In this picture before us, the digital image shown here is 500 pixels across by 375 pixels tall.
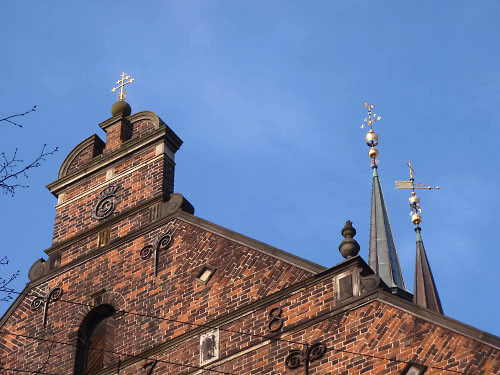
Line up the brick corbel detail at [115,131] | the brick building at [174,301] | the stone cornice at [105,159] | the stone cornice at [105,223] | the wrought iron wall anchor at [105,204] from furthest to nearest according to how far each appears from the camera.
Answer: the brick corbel detail at [115,131] < the stone cornice at [105,159] < the wrought iron wall anchor at [105,204] < the stone cornice at [105,223] < the brick building at [174,301]

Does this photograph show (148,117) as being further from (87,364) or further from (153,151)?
(87,364)

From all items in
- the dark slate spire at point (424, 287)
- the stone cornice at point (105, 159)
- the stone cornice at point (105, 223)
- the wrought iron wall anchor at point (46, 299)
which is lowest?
the wrought iron wall anchor at point (46, 299)

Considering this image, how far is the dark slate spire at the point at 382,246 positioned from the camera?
128ft

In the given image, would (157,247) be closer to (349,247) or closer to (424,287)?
(349,247)

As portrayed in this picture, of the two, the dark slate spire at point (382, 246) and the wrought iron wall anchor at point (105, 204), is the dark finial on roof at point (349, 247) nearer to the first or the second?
the wrought iron wall anchor at point (105, 204)

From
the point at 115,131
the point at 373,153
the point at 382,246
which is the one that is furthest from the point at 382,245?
the point at 115,131

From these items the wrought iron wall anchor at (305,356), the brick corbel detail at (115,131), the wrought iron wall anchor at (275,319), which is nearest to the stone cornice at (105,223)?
the brick corbel detail at (115,131)

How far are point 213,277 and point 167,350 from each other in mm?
1510

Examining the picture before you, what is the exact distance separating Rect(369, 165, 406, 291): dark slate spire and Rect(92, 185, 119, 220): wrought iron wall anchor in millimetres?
14643

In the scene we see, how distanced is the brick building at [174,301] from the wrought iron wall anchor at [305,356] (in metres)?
0.02

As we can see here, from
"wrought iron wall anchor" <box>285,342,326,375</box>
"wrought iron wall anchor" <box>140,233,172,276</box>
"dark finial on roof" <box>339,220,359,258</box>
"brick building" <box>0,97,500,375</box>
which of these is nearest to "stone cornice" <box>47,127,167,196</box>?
"brick building" <box>0,97,500,375</box>

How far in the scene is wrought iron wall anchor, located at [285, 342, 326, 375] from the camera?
60.9 feet

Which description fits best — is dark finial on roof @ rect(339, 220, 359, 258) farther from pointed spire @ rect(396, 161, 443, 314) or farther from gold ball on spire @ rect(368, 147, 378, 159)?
gold ball on spire @ rect(368, 147, 378, 159)

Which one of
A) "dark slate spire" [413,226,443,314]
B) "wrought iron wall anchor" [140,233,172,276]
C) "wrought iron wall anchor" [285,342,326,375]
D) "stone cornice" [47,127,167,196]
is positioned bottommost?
"wrought iron wall anchor" [285,342,326,375]
